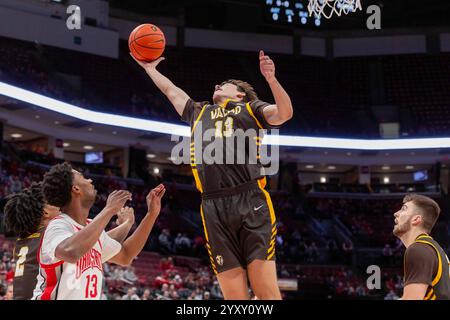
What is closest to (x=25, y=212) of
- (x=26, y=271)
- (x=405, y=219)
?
(x=26, y=271)

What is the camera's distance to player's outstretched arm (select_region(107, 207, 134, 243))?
4.47 meters

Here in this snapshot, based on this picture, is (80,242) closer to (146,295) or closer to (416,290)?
(416,290)

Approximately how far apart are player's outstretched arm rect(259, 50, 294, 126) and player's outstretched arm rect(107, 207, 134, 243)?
122 cm

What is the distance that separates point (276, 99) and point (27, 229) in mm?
1801

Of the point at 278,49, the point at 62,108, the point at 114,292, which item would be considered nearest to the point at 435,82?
the point at 278,49

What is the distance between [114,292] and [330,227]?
12825 millimetres

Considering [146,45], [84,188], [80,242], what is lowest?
[80,242]

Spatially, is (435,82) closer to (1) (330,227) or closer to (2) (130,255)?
(1) (330,227)

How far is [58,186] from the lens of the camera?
383cm

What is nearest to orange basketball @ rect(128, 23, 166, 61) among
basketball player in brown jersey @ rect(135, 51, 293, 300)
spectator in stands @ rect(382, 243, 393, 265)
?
basketball player in brown jersey @ rect(135, 51, 293, 300)

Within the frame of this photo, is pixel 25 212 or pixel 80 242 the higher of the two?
pixel 25 212

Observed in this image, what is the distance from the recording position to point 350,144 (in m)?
27.0

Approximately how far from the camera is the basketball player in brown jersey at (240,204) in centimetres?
404

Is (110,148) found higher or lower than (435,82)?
lower
